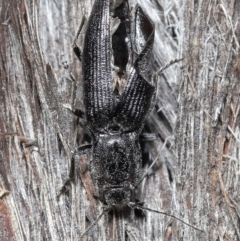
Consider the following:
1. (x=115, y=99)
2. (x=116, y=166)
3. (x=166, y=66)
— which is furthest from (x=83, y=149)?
(x=166, y=66)

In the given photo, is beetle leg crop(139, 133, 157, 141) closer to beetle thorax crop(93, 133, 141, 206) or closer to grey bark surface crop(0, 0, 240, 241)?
beetle thorax crop(93, 133, 141, 206)

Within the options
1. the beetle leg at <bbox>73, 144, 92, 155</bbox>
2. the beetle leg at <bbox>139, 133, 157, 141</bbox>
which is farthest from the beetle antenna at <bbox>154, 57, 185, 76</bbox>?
the beetle leg at <bbox>73, 144, 92, 155</bbox>

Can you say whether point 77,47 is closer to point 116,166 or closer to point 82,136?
point 82,136

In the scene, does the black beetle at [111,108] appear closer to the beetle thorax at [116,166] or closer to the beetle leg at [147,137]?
the beetle thorax at [116,166]

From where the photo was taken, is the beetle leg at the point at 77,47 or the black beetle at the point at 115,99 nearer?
the black beetle at the point at 115,99

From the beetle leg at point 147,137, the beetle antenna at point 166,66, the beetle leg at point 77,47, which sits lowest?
the beetle leg at point 147,137

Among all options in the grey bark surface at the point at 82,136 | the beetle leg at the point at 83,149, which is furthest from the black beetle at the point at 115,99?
the grey bark surface at the point at 82,136

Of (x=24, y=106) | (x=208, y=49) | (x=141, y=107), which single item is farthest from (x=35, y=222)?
(x=208, y=49)

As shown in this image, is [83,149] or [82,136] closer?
[83,149]

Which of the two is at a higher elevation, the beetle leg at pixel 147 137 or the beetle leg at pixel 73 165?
the beetle leg at pixel 147 137

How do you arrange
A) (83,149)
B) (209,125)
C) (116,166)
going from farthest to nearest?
(209,125) < (83,149) < (116,166)
